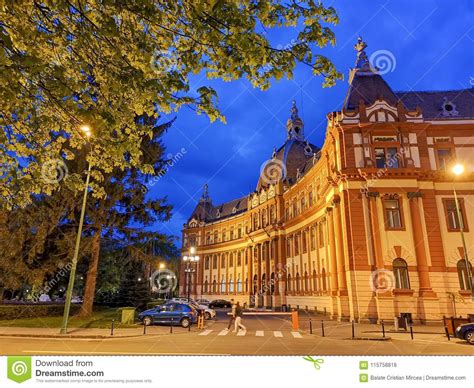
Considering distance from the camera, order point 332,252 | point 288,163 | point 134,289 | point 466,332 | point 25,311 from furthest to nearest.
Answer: point 288,163 < point 134,289 < point 332,252 < point 25,311 < point 466,332

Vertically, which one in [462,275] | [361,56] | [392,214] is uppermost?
[361,56]

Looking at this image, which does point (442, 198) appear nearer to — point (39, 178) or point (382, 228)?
point (382, 228)

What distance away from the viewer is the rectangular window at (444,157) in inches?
1116

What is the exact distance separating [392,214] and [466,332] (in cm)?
1311

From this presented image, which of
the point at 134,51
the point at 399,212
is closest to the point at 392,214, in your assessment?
the point at 399,212

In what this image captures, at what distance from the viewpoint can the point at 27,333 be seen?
17.5 metres

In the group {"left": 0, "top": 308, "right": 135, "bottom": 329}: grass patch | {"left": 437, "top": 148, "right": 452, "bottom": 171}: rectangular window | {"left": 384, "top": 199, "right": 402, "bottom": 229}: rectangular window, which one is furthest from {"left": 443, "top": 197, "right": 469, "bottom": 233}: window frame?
{"left": 0, "top": 308, "right": 135, "bottom": 329}: grass patch

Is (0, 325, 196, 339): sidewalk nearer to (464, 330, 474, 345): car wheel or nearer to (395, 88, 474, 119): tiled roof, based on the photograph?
(464, 330, 474, 345): car wheel

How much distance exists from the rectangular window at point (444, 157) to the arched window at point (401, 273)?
367 inches

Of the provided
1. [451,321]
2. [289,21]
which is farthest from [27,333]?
[451,321]

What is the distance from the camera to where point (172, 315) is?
22984mm

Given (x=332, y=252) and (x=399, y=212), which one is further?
(x=332, y=252)

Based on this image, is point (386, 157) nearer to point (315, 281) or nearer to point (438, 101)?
point (438, 101)

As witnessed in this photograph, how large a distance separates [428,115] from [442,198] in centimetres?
836
